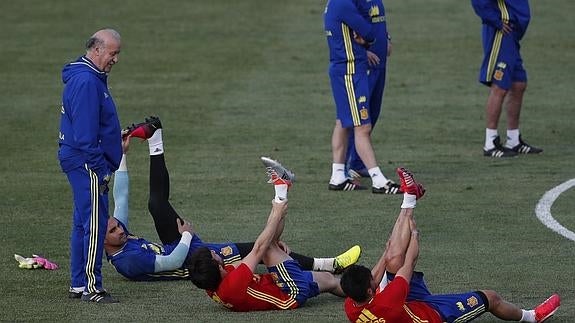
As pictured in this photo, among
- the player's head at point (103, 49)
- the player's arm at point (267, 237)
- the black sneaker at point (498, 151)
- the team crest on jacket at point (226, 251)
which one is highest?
the player's head at point (103, 49)

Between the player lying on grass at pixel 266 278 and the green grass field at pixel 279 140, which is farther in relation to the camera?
the green grass field at pixel 279 140

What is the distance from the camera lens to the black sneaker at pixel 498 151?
51.8 ft

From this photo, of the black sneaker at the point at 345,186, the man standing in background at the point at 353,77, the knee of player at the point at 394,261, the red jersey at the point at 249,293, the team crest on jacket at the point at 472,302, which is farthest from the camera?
the black sneaker at the point at 345,186

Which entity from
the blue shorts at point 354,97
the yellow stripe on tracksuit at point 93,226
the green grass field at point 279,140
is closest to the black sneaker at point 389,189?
the green grass field at point 279,140

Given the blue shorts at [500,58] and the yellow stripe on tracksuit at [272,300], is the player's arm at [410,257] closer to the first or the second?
the yellow stripe on tracksuit at [272,300]

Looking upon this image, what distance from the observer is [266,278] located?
10.0 m

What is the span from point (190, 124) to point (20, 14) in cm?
922

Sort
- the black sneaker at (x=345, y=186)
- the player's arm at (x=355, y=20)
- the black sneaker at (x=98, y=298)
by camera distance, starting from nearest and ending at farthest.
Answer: the black sneaker at (x=98, y=298) < the player's arm at (x=355, y=20) < the black sneaker at (x=345, y=186)

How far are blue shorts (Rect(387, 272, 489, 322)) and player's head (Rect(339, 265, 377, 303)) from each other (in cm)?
50

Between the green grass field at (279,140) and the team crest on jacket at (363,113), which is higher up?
the team crest on jacket at (363,113)

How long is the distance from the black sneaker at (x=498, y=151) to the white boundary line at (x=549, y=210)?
1418 millimetres

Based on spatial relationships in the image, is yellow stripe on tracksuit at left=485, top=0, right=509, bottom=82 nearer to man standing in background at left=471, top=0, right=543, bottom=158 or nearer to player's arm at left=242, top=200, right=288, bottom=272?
man standing in background at left=471, top=0, right=543, bottom=158

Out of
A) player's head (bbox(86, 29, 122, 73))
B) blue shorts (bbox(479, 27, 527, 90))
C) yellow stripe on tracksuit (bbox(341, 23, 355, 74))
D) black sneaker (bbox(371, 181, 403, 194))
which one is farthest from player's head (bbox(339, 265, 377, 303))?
blue shorts (bbox(479, 27, 527, 90))

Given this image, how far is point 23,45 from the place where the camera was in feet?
75.9
